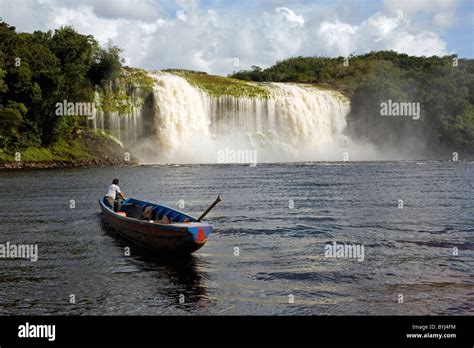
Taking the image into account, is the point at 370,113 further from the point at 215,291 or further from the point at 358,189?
the point at 215,291

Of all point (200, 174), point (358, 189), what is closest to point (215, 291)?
point (358, 189)

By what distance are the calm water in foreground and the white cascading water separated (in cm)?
3350

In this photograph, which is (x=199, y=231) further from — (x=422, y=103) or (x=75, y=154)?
(x=422, y=103)

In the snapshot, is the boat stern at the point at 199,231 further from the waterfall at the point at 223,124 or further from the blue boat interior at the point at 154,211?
the waterfall at the point at 223,124

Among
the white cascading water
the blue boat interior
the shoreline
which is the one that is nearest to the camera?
the blue boat interior

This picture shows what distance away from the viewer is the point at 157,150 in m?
67.6

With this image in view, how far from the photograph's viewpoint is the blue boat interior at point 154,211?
62.4 feet

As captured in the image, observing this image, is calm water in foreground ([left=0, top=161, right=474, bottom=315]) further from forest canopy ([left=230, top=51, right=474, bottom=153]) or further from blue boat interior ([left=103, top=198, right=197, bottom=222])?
forest canopy ([left=230, top=51, right=474, bottom=153])

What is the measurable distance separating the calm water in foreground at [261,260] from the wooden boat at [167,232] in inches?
19.2

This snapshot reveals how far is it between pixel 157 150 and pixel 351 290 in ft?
181

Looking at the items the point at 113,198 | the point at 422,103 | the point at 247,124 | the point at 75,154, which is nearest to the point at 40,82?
the point at 75,154

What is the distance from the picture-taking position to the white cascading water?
68625 millimetres

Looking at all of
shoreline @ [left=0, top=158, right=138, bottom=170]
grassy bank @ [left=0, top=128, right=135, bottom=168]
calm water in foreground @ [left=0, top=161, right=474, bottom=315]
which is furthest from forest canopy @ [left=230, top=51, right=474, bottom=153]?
calm water in foreground @ [left=0, top=161, right=474, bottom=315]

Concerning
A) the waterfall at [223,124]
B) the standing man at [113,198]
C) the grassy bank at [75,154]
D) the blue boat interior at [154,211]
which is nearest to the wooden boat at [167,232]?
the blue boat interior at [154,211]
